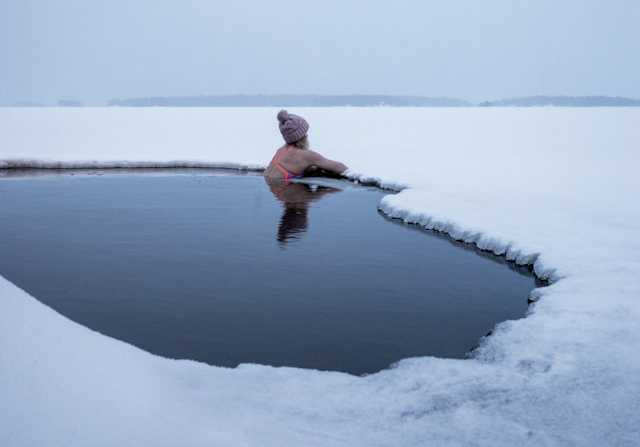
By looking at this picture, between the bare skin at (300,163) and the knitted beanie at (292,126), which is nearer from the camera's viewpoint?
the knitted beanie at (292,126)

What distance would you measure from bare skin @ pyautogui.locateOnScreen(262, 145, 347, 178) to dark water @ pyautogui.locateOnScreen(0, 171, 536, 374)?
124 inches

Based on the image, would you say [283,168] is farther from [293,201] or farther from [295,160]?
[293,201]

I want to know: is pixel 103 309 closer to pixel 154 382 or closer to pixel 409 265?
pixel 154 382

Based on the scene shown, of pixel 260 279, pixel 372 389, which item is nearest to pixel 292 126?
pixel 260 279

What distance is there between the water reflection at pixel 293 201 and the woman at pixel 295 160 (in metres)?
0.23

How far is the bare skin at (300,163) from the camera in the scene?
507 inches

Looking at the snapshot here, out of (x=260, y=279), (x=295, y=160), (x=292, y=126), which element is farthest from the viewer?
(x=295, y=160)

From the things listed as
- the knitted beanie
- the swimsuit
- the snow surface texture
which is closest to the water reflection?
the swimsuit

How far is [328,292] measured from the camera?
17.5 ft

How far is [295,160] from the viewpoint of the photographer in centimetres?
1289

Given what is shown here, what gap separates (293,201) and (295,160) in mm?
2833

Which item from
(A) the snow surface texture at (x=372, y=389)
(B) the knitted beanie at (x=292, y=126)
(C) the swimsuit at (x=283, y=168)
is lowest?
(A) the snow surface texture at (x=372, y=389)

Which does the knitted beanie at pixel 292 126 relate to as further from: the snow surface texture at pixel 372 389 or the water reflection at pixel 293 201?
the snow surface texture at pixel 372 389

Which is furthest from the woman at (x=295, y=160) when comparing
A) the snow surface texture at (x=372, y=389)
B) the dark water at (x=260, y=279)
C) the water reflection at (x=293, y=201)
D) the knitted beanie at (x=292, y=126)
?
the snow surface texture at (x=372, y=389)
